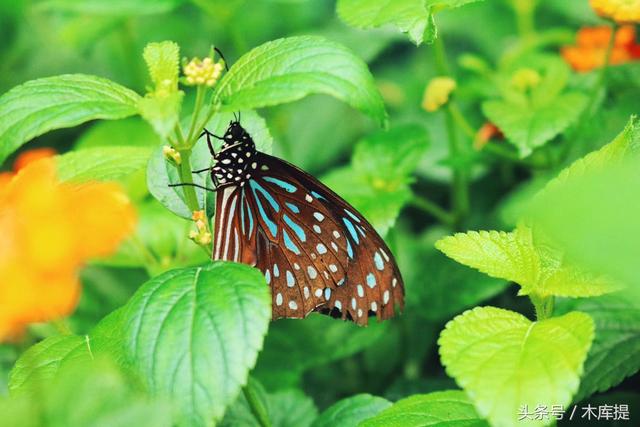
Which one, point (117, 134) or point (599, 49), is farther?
point (117, 134)

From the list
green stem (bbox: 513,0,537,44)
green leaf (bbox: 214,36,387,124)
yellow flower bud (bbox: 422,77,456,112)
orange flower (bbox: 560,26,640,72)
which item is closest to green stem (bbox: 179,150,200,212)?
green leaf (bbox: 214,36,387,124)

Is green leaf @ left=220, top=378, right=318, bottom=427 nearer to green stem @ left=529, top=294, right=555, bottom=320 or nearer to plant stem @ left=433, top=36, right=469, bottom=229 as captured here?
green stem @ left=529, top=294, right=555, bottom=320

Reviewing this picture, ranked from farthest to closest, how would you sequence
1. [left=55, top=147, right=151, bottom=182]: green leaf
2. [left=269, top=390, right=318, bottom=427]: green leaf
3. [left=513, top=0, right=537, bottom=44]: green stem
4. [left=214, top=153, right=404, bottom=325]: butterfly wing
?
[left=513, top=0, right=537, bottom=44]: green stem, [left=269, top=390, right=318, bottom=427]: green leaf, [left=214, top=153, right=404, bottom=325]: butterfly wing, [left=55, top=147, right=151, bottom=182]: green leaf

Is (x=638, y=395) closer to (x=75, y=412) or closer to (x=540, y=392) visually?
(x=540, y=392)

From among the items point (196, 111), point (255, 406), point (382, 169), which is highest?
point (196, 111)

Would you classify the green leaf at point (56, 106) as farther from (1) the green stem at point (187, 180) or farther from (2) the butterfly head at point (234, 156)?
(2) the butterfly head at point (234, 156)

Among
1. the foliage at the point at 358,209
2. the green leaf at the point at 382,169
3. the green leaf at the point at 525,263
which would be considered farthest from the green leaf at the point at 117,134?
the green leaf at the point at 525,263

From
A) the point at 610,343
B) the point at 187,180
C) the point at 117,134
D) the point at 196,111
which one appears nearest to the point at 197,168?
the point at 187,180

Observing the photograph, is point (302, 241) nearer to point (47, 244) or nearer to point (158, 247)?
point (158, 247)
